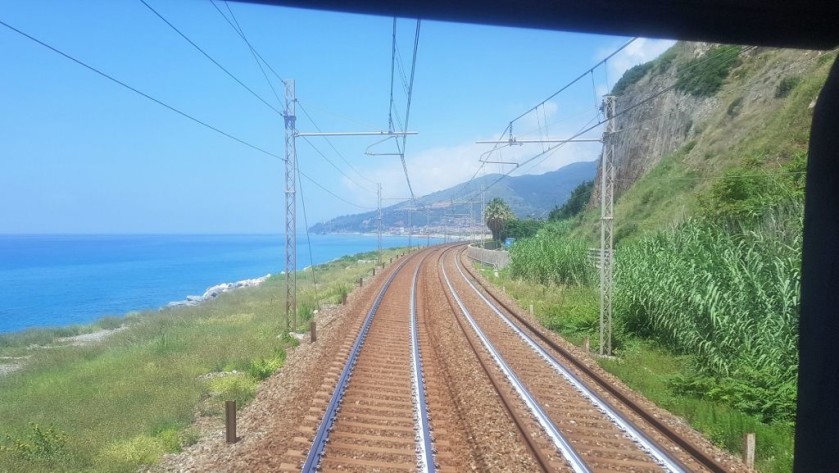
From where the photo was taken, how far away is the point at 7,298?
Result: 2213 inches

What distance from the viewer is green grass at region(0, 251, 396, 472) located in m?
8.29

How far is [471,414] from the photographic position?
955 cm

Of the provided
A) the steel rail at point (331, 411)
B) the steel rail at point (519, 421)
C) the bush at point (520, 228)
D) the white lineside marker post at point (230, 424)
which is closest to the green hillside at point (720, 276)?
the steel rail at point (519, 421)

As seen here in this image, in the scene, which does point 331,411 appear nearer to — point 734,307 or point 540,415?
point 540,415

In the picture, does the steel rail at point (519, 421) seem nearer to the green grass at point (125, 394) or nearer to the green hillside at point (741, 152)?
the green grass at point (125, 394)

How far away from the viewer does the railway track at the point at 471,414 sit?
749cm

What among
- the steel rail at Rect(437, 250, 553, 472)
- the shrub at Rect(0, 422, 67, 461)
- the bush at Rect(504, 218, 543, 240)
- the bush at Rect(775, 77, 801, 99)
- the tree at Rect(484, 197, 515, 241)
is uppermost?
the bush at Rect(775, 77, 801, 99)

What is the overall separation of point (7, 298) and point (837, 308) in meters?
65.7

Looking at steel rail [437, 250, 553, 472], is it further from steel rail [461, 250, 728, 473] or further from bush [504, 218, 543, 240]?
bush [504, 218, 543, 240]

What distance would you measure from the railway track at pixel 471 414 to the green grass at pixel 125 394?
197cm

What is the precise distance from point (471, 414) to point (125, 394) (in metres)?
6.72

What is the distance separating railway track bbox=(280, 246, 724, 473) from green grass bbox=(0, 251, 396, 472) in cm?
197

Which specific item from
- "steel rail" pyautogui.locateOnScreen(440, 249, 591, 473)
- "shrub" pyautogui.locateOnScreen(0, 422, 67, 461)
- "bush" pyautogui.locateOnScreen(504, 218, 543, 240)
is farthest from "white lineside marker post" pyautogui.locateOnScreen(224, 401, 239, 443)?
"bush" pyautogui.locateOnScreen(504, 218, 543, 240)

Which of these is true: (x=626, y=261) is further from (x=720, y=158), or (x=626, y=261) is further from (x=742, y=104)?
(x=742, y=104)
